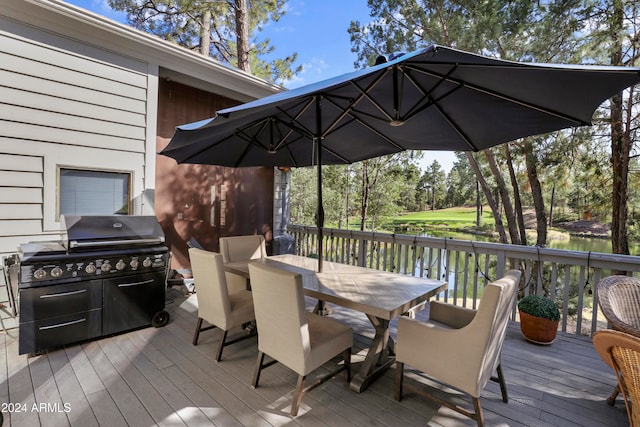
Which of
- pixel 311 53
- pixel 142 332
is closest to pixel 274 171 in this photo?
pixel 142 332

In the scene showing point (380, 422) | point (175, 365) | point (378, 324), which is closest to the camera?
point (380, 422)

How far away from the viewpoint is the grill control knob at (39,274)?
2.64 meters

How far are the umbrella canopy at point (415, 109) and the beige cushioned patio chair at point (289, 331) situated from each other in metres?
0.92

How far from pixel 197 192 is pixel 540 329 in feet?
15.3

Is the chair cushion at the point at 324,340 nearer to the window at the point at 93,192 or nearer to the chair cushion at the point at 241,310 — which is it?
the chair cushion at the point at 241,310

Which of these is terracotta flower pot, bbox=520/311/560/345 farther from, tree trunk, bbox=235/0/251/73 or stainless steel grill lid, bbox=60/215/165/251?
tree trunk, bbox=235/0/251/73

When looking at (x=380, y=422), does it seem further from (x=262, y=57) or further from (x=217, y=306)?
(x=262, y=57)

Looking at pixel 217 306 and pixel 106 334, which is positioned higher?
Result: pixel 217 306

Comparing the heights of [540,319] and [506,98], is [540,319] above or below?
below

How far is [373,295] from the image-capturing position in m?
2.28

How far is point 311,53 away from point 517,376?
10.3 m

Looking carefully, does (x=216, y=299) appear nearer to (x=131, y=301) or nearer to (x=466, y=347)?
(x=131, y=301)

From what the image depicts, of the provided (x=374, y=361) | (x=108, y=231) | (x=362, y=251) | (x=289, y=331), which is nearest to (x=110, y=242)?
(x=108, y=231)

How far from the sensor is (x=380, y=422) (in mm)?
1966
